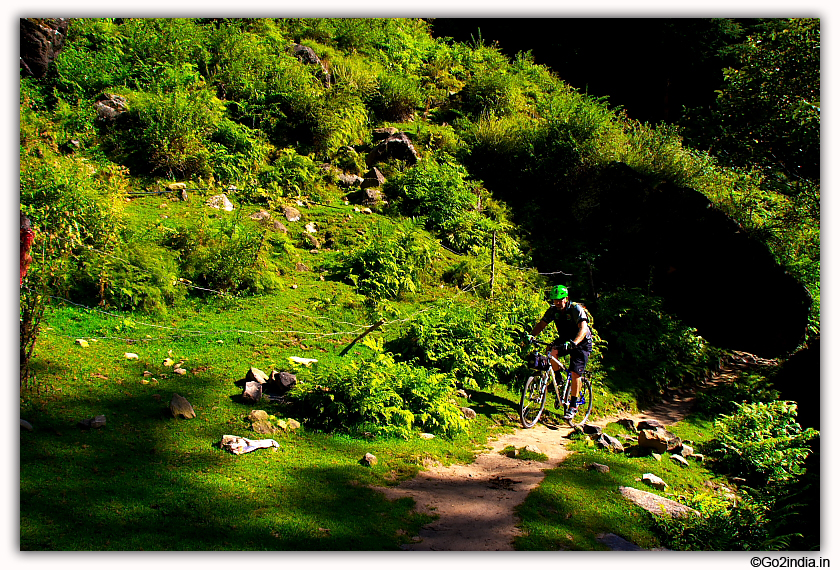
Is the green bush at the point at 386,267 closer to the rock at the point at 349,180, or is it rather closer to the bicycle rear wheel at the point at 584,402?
the rock at the point at 349,180

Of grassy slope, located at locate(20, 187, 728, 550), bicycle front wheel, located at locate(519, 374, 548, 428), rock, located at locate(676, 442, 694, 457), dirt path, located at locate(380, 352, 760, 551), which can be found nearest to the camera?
grassy slope, located at locate(20, 187, 728, 550)

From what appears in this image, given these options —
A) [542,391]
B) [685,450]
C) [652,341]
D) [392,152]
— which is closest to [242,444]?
[542,391]

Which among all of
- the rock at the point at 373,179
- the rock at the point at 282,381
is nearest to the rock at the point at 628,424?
the rock at the point at 282,381

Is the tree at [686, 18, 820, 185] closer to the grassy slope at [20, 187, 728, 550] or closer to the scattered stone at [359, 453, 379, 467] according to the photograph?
the grassy slope at [20, 187, 728, 550]

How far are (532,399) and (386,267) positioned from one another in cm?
391

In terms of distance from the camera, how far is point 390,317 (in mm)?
9766

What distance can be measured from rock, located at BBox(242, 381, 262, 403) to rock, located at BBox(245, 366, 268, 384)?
0.15m

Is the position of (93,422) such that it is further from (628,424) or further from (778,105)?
(778,105)

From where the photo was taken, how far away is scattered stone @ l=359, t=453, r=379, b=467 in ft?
18.3

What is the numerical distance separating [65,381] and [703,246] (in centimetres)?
1261

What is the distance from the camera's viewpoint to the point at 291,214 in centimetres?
1194

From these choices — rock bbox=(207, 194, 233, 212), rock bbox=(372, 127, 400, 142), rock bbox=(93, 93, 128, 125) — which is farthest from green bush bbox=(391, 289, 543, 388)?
rock bbox=(93, 93, 128, 125)

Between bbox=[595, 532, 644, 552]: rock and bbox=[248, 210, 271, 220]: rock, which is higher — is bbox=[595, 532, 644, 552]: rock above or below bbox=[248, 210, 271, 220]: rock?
below

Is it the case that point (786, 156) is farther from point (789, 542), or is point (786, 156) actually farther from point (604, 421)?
point (789, 542)
